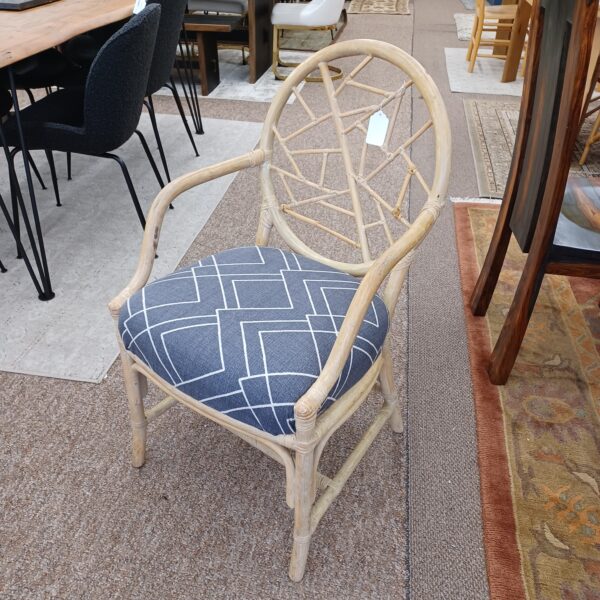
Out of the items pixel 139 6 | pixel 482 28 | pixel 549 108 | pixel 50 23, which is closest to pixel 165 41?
pixel 139 6

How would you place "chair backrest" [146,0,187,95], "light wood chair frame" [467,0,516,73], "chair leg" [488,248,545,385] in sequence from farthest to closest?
"light wood chair frame" [467,0,516,73] → "chair backrest" [146,0,187,95] → "chair leg" [488,248,545,385]

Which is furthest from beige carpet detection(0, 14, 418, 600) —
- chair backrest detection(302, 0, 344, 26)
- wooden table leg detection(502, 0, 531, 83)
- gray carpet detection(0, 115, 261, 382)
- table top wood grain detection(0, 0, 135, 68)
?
wooden table leg detection(502, 0, 531, 83)

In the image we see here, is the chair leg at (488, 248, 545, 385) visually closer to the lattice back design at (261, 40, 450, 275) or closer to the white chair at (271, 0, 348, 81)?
the lattice back design at (261, 40, 450, 275)

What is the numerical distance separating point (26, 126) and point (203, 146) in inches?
49.2

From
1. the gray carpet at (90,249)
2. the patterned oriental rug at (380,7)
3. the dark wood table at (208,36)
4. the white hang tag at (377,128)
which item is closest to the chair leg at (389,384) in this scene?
the white hang tag at (377,128)

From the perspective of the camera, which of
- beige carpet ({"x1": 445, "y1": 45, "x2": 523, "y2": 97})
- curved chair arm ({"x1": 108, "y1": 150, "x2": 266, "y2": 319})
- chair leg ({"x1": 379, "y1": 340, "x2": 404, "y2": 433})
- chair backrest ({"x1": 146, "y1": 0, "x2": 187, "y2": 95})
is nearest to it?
curved chair arm ({"x1": 108, "y1": 150, "x2": 266, "y2": 319})

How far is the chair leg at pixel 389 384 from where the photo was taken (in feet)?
3.73

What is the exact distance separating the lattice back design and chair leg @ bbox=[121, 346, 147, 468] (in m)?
0.45

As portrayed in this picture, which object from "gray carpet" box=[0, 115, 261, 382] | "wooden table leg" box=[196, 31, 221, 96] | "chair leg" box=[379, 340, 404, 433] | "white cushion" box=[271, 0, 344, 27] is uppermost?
"white cushion" box=[271, 0, 344, 27]

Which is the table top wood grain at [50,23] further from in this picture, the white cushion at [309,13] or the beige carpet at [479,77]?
the beige carpet at [479,77]

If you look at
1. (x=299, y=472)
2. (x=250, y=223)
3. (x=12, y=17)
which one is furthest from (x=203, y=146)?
(x=299, y=472)

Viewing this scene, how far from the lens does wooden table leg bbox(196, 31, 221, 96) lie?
11.3 feet

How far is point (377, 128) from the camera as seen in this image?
1061 mm

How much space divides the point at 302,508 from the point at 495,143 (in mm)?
2583
